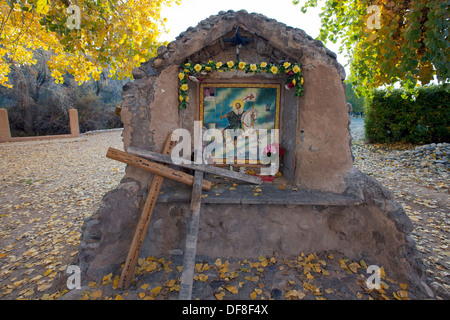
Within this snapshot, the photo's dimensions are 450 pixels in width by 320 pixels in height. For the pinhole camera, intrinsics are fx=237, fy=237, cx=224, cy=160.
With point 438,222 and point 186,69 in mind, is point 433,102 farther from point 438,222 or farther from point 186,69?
point 186,69

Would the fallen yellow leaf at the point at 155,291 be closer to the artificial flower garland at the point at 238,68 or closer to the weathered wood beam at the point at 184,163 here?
the weathered wood beam at the point at 184,163

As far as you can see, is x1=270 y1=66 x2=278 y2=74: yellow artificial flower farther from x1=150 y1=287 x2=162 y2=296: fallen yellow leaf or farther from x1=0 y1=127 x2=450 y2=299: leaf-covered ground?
x1=150 y1=287 x2=162 y2=296: fallen yellow leaf

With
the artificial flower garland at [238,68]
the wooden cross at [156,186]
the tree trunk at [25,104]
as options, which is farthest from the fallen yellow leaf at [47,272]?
the tree trunk at [25,104]

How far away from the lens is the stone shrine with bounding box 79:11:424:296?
316 cm

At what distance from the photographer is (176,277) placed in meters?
2.94

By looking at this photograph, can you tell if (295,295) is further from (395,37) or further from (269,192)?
(395,37)

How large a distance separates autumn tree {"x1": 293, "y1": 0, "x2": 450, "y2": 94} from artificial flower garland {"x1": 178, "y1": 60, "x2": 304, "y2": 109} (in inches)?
54.7

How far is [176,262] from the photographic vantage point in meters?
3.20

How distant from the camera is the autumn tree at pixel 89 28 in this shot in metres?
4.01

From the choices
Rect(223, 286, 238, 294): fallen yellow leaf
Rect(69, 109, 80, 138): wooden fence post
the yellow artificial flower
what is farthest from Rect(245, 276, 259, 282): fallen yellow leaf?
Rect(69, 109, 80, 138): wooden fence post

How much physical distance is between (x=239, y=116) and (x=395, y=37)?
294 centimetres

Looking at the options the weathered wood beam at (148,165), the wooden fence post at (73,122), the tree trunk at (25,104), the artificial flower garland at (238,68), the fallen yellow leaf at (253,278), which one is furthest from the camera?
the tree trunk at (25,104)

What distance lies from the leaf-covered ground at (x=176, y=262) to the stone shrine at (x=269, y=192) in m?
0.24
